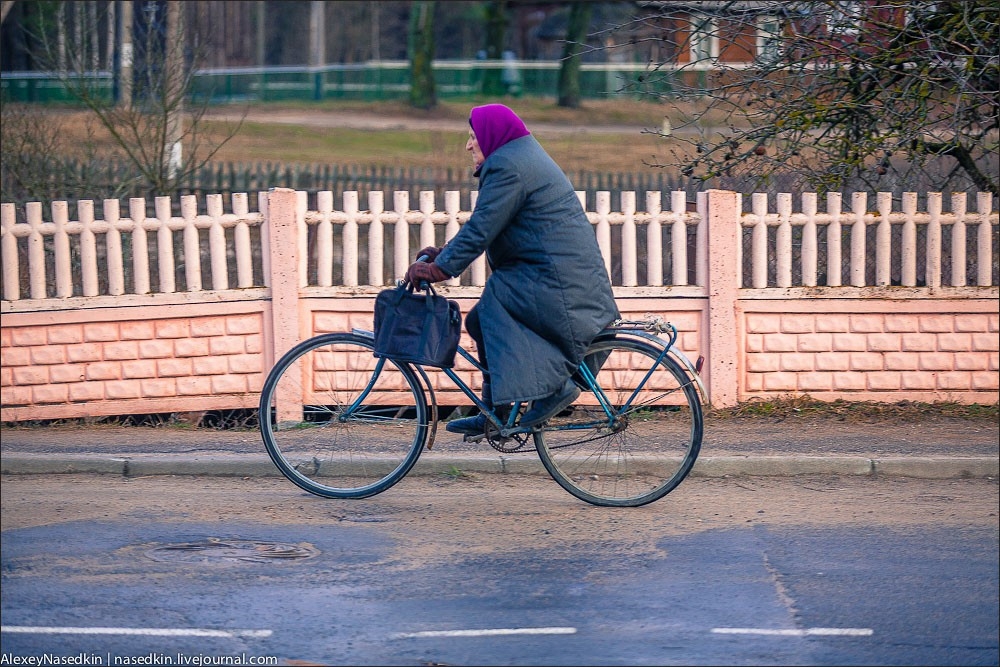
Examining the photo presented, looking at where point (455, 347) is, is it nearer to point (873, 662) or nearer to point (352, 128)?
point (873, 662)

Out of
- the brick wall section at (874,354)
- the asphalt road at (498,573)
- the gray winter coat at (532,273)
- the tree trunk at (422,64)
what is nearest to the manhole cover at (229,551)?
the asphalt road at (498,573)

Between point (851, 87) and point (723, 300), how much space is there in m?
2.19

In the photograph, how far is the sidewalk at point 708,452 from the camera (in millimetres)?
6789

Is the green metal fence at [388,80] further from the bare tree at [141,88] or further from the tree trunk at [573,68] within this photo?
the bare tree at [141,88]

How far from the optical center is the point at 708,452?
704cm

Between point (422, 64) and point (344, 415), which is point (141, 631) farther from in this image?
point (422, 64)

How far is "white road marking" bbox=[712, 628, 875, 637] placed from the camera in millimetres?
4418

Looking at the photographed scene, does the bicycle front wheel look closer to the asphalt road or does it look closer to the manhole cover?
the asphalt road

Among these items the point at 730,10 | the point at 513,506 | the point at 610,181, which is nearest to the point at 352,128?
the point at 610,181

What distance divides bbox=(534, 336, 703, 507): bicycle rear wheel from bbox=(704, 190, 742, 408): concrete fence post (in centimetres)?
200

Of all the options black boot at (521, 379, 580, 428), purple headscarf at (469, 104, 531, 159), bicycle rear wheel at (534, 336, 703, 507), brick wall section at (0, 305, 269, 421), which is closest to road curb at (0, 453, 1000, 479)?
bicycle rear wheel at (534, 336, 703, 507)

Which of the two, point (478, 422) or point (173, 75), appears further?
point (173, 75)

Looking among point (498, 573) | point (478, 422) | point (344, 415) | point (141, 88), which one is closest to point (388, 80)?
point (141, 88)

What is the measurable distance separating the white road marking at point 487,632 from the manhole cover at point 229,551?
1033 mm
